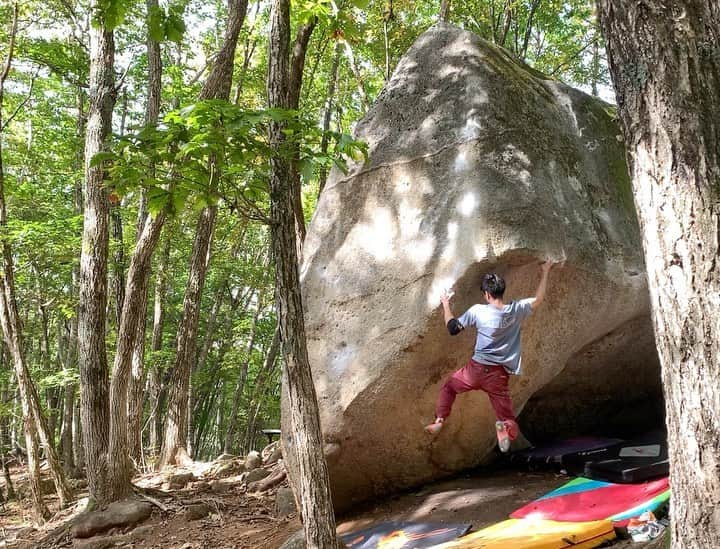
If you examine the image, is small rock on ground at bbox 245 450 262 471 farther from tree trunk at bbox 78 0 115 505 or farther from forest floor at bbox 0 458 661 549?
tree trunk at bbox 78 0 115 505

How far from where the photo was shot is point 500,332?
15.1ft

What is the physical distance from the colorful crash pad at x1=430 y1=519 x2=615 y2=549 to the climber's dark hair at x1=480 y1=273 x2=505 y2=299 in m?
1.79

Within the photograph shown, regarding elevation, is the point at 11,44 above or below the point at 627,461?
above

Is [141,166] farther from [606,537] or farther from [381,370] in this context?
[606,537]

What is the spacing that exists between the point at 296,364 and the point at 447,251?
189 cm

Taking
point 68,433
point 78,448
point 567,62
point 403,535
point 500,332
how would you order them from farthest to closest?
point 78,448 < point 68,433 < point 567,62 < point 403,535 < point 500,332

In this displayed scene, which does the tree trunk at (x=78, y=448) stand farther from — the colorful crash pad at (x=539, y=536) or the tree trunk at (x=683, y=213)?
the tree trunk at (x=683, y=213)

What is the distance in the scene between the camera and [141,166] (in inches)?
137

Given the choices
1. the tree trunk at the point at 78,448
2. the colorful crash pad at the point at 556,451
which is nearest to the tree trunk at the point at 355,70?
the colorful crash pad at the point at 556,451

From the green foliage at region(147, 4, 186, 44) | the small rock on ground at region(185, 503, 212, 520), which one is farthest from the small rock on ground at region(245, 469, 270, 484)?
the green foliage at region(147, 4, 186, 44)

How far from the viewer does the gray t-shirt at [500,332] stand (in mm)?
4594

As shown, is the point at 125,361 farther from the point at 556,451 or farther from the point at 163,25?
the point at 556,451

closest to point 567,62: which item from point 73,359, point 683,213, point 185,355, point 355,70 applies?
point 355,70

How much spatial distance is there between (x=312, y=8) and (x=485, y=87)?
1.99 meters
